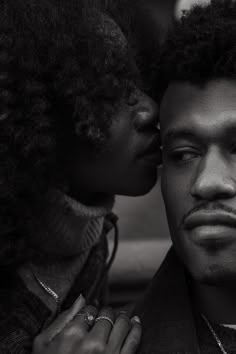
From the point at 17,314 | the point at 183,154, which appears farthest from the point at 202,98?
the point at 17,314

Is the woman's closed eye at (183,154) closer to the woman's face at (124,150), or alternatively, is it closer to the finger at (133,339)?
the woman's face at (124,150)

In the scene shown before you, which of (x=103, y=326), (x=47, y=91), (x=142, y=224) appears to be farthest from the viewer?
(x=142, y=224)

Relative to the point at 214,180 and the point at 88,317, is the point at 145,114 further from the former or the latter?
the point at 88,317

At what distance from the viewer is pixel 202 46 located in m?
1.66

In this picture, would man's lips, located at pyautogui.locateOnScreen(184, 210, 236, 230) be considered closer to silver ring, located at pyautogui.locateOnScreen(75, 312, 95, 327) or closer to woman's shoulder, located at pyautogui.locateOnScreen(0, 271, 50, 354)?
A: silver ring, located at pyautogui.locateOnScreen(75, 312, 95, 327)

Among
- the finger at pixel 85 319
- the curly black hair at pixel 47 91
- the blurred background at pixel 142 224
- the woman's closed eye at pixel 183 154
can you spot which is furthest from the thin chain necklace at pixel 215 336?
the blurred background at pixel 142 224

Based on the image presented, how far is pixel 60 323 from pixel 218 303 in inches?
15.3

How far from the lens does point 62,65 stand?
69.6 inches

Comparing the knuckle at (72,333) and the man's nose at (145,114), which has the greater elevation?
the man's nose at (145,114)

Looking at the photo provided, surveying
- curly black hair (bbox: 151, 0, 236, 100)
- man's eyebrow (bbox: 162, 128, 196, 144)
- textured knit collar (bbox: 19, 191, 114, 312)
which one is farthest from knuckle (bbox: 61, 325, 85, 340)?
curly black hair (bbox: 151, 0, 236, 100)

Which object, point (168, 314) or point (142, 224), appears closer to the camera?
point (168, 314)

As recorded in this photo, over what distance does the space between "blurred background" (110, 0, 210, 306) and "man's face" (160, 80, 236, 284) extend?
0.31 metres

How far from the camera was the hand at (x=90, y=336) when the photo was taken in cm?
163

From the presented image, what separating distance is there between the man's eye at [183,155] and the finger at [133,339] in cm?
41
